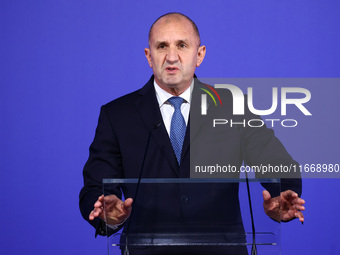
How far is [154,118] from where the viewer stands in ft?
5.95

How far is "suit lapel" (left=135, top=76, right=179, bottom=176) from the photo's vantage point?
1697mm

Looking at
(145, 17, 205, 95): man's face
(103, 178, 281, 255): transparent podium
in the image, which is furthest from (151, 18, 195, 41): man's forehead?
(103, 178, 281, 255): transparent podium

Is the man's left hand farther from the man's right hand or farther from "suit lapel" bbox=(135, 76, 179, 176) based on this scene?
"suit lapel" bbox=(135, 76, 179, 176)

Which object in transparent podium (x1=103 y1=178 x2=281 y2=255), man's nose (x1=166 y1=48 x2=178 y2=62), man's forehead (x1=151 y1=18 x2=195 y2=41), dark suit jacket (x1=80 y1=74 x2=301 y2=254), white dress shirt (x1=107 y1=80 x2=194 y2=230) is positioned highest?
man's forehead (x1=151 y1=18 x2=195 y2=41)

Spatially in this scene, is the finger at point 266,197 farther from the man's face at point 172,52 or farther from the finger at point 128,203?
the man's face at point 172,52

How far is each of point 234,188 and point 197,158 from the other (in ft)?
1.76

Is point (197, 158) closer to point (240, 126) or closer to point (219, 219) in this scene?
point (240, 126)

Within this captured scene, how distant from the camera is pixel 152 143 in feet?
5.67

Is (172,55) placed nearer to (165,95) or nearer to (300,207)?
(165,95)

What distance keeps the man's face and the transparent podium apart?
704 mm

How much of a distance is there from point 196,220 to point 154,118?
2.22 ft

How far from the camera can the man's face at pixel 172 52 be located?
1813 mm

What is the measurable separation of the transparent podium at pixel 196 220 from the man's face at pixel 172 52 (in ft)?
2.31

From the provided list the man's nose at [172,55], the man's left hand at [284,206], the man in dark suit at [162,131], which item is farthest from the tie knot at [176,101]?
the man's left hand at [284,206]
